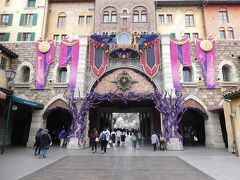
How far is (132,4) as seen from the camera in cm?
2964

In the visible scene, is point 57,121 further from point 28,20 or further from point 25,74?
point 28,20

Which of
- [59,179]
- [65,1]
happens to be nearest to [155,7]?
[65,1]

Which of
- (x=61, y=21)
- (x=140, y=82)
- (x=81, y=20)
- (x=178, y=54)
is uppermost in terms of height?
(x=81, y=20)

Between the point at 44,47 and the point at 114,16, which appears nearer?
the point at 44,47

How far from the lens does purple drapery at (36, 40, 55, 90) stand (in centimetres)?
1785

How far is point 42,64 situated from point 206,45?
630 inches

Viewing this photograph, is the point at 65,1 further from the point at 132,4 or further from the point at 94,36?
the point at 94,36

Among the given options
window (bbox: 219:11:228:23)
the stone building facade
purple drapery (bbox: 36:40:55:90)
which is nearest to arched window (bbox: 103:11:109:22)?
the stone building facade

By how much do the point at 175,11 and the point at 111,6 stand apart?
10.2 m

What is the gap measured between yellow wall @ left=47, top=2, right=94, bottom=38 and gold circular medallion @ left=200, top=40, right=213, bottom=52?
17404 millimetres

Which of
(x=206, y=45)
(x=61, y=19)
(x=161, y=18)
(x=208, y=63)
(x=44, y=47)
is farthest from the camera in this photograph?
(x=61, y=19)

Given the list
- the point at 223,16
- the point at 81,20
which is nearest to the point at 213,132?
the point at 223,16

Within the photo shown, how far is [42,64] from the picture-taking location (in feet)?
60.0

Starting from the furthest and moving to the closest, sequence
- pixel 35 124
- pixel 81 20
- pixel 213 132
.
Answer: pixel 81 20
pixel 35 124
pixel 213 132
